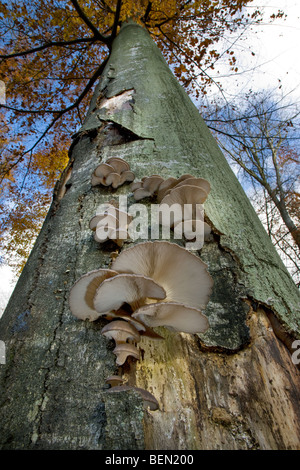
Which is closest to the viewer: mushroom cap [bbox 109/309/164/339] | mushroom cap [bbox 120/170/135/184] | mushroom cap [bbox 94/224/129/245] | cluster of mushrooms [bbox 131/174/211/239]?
mushroom cap [bbox 109/309/164/339]

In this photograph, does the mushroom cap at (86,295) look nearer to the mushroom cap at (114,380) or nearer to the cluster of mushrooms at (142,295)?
the cluster of mushrooms at (142,295)

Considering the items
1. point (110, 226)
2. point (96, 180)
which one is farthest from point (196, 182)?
point (96, 180)

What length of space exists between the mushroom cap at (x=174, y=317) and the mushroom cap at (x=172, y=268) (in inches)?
5.3

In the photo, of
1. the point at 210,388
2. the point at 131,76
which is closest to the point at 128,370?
the point at 210,388

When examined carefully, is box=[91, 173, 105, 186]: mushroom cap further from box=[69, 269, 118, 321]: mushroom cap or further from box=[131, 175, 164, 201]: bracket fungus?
box=[69, 269, 118, 321]: mushroom cap

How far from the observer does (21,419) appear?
3.01 ft

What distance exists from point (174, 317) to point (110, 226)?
0.65 m

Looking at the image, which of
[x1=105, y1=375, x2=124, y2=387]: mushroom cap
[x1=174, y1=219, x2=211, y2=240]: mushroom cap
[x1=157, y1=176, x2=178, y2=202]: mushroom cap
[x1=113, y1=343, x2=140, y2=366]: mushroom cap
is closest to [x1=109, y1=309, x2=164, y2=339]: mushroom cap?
[x1=113, y1=343, x2=140, y2=366]: mushroom cap

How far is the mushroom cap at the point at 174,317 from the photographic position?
3.45 feet

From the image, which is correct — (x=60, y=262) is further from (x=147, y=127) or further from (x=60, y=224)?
(x=147, y=127)

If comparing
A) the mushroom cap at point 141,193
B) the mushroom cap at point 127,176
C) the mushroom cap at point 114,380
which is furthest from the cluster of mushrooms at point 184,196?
the mushroom cap at point 114,380

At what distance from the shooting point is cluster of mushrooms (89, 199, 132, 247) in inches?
59.1

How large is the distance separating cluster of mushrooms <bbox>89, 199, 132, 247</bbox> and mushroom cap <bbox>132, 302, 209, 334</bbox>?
0.53 meters

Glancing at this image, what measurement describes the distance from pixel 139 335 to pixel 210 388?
13.5 inches
